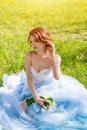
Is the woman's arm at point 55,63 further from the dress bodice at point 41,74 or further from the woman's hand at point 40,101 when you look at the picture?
the woman's hand at point 40,101

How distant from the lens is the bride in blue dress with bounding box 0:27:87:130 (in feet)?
12.7

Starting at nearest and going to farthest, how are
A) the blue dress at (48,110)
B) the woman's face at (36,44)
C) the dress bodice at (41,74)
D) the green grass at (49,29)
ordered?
the blue dress at (48,110) < the woman's face at (36,44) < the dress bodice at (41,74) < the green grass at (49,29)

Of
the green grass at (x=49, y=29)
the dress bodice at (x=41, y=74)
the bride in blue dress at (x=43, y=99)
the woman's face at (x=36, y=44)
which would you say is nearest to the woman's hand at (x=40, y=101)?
the bride in blue dress at (x=43, y=99)

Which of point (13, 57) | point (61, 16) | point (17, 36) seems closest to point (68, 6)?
point (61, 16)

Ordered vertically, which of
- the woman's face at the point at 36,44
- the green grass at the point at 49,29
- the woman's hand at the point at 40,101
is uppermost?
the green grass at the point at 49,29

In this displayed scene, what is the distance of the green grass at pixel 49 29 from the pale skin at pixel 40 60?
93 cm

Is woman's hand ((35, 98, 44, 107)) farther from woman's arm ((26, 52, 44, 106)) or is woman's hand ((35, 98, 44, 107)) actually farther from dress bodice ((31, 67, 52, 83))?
dress bodice ((31, 67, 52, 83))

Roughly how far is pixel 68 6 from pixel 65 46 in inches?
78.1

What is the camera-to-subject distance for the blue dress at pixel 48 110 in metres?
3.85

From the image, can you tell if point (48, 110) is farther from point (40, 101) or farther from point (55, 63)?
point (55, 63)

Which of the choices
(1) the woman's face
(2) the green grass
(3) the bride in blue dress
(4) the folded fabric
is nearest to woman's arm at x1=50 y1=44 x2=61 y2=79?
(3) the bride in blue dress

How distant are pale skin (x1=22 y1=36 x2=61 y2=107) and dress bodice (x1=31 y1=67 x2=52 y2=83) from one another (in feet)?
0.09

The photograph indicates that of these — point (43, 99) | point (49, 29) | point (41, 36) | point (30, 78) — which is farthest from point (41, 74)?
point (49, 29)

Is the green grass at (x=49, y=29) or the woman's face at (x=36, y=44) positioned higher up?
the green grass at (x=49, y=29)
